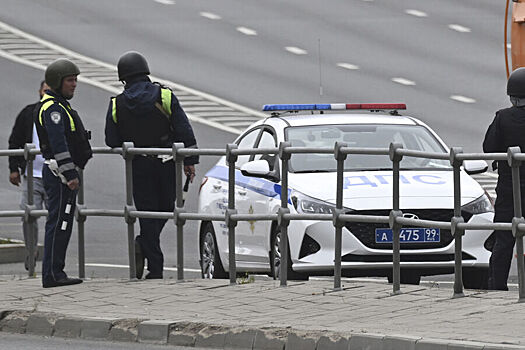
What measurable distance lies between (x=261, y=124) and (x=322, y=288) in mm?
2962

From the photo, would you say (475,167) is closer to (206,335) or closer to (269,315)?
(269,315)

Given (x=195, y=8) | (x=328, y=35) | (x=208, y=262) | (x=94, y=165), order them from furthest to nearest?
(x=195, y=8) → (x=328, y=35) → (x=94, y=165) → (x=208, y=262)

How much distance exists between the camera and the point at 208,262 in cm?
1408

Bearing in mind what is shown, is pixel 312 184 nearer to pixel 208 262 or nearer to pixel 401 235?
pixel 401 235

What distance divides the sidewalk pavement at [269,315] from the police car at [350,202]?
475 millimetres

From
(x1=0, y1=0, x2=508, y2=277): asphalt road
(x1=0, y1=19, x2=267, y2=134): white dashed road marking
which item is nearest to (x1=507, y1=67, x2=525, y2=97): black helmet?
(x1=0, y1=0, x2=508, y2=277): asphalt road

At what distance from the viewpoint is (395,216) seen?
36.4 feet

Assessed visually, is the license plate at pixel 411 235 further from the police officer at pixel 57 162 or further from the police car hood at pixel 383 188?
the police officer at pixel 57 162

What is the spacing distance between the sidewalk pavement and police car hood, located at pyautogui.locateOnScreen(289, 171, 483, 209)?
751 mm

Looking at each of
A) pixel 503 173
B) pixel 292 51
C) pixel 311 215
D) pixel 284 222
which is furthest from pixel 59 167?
pixel 292 51

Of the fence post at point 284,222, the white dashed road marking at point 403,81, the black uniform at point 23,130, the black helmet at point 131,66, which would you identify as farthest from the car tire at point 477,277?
the white dashed road marking at point 403,81

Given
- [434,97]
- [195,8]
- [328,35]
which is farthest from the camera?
[195,8]

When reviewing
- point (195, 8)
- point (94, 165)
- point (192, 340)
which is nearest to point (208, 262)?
point (192, 340)

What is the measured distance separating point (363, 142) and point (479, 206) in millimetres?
1347
